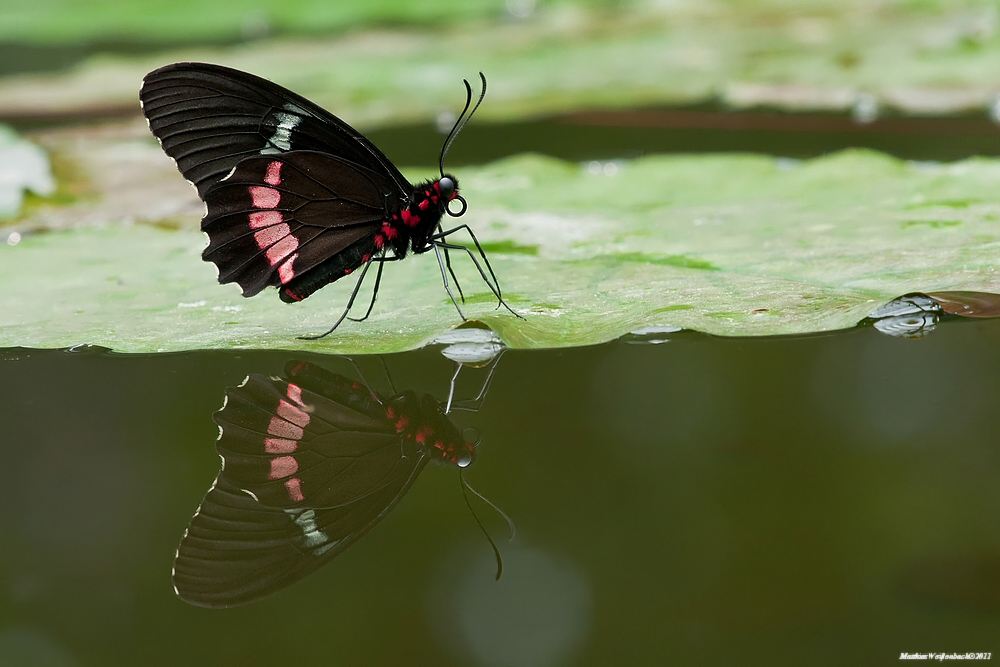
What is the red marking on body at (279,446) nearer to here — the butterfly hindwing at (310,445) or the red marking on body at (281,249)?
the butterfly hindwing at (310,445)

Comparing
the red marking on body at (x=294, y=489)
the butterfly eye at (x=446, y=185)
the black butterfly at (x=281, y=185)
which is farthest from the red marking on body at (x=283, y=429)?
the butterfly eye at (x=446, y=185)

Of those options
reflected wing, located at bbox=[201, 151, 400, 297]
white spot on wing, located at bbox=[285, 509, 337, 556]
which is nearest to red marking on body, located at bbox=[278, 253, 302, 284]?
reflected wing, located at bbox=[201, 151, 400, 297]

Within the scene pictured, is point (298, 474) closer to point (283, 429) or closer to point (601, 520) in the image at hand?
point (283, 429)

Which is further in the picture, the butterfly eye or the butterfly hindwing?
the butterfly eye

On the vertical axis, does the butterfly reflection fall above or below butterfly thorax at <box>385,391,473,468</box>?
above

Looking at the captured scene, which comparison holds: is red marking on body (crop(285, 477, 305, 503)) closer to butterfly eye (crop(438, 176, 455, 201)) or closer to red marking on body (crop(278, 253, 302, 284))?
red marking on body (crop(278, 253, 302, 284))
